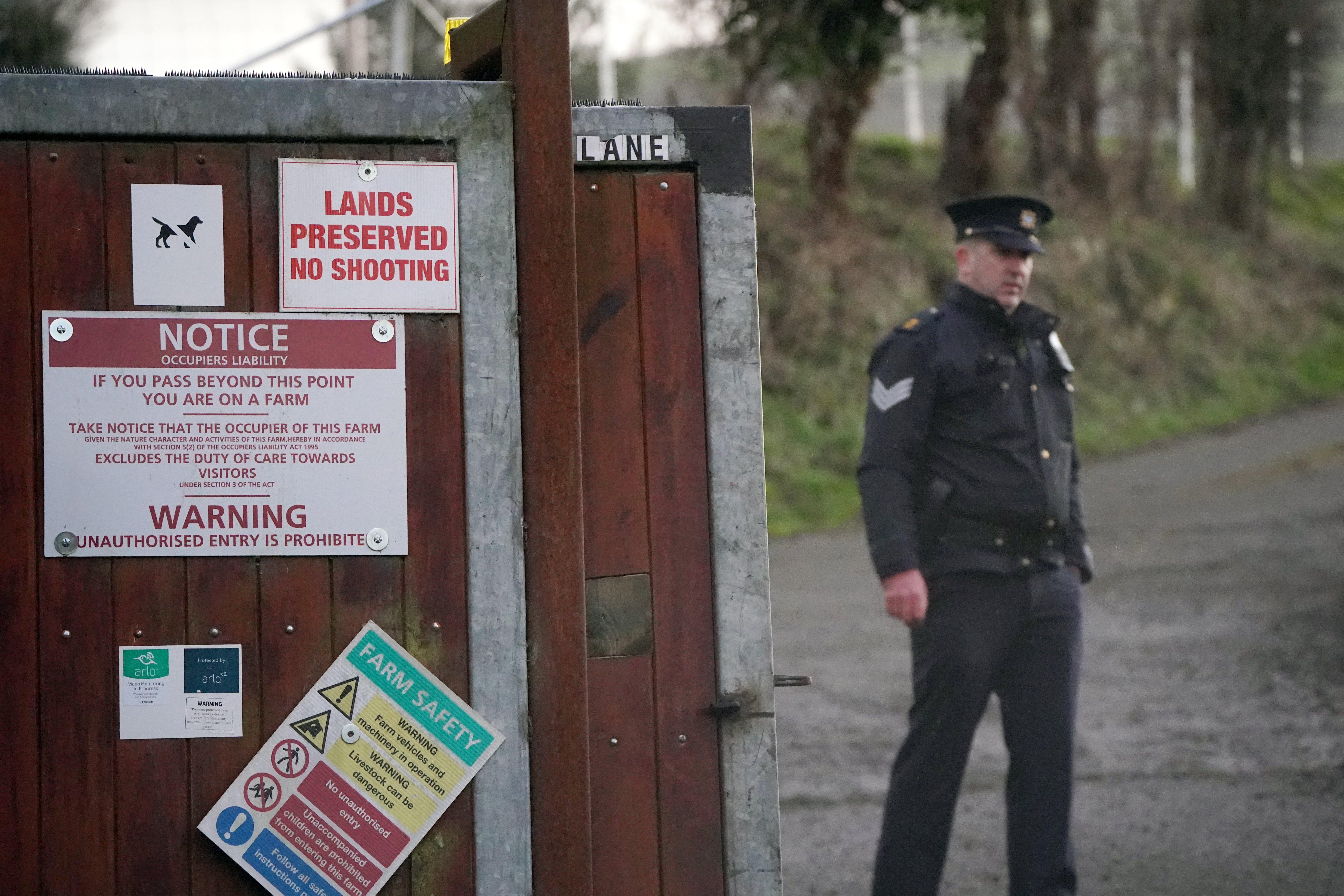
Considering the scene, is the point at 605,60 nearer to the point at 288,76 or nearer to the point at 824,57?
the point at 824,57

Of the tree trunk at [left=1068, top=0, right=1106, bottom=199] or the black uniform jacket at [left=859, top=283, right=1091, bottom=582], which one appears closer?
the black uniform jacket at [left=859, top=283, right=1091, bottom=582]

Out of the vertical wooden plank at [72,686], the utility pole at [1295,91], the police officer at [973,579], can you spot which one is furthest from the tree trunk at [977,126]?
the vertical wooden plank at [72,686]

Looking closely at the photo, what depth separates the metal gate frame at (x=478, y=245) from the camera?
8.86ft

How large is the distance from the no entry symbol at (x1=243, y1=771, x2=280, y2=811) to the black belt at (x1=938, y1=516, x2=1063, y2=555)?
7.31 ft

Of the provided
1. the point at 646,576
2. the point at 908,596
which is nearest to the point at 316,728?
the point at 646,576

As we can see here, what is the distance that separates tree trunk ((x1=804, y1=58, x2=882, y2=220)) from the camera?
1385cm

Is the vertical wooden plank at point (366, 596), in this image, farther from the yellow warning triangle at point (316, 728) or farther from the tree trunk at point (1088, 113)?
the tree trunk at point (1088, 113)

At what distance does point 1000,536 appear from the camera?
425 cm

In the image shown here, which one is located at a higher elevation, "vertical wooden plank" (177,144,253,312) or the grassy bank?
the grassy bank

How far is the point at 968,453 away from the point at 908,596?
0.48 m

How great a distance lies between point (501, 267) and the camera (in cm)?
276

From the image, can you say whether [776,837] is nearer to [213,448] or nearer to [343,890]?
[343,890]

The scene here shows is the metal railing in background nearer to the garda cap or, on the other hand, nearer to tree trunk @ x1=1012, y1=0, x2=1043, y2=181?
the garda cap

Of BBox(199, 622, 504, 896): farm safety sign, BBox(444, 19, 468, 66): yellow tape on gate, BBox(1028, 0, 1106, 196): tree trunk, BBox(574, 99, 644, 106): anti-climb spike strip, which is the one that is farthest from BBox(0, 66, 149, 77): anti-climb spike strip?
BBox(1028, 0, 1106, 196): tree trunk
